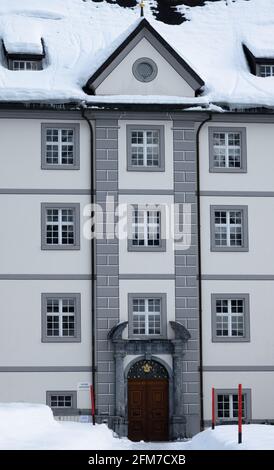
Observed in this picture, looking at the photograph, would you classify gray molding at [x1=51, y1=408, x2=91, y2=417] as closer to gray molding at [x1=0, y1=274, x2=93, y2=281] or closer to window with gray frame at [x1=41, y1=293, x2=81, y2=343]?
window with gray frame at [x1=41, y1=293, x2=81, y2=343]

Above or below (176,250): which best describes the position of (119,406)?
below

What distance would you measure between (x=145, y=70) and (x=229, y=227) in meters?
6.23

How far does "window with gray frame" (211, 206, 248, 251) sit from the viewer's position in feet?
126

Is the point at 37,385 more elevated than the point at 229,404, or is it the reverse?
the point at 37,385

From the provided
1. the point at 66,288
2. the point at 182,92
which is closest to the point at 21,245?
the point at 66,288

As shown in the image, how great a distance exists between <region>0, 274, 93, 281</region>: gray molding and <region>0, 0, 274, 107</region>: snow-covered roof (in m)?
5.98

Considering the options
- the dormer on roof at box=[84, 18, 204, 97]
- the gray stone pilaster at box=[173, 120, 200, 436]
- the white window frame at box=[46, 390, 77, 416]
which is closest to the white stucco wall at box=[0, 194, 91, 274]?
the gray stone pilaster at box=[173, 120, 200, 436]

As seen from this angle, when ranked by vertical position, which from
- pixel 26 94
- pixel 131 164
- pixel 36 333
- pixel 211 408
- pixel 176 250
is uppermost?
pixel 26 94

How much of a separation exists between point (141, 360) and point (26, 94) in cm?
988

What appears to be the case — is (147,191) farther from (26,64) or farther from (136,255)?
(26,64)

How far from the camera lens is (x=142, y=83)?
3875 centimetres

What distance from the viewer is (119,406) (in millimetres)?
36969

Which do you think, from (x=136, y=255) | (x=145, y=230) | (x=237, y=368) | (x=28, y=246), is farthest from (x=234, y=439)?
(x=28, y=246)

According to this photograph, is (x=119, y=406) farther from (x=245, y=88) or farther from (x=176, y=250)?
(x=245, y=88)
